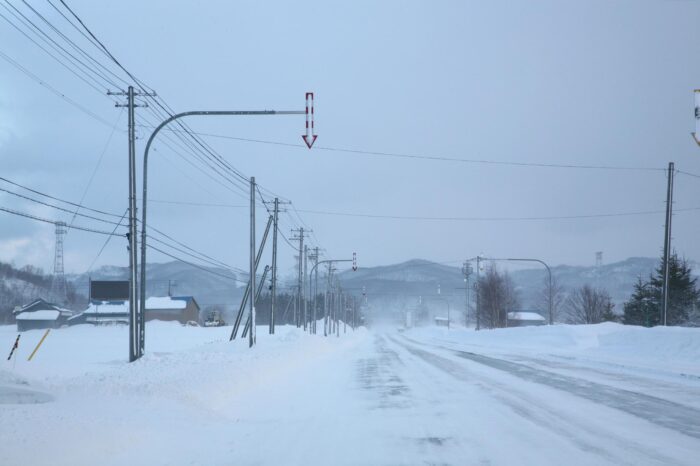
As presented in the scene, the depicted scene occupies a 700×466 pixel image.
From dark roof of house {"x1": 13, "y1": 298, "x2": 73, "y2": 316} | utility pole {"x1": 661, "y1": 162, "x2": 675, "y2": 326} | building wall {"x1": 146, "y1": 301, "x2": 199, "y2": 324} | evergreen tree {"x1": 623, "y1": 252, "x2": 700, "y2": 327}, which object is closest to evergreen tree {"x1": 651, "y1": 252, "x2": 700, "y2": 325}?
evergreen tree {"x1": 623, "y1": 252, "x2": 700, "y2": 327}

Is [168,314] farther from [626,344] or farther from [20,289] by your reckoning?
[626,344]

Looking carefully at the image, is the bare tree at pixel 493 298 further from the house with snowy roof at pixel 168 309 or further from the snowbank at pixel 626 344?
the house with snowy roof at pixel 168 309

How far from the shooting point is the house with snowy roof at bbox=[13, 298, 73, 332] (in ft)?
289

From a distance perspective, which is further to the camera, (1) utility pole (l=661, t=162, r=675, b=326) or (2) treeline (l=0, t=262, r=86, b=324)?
(2) treeline (l=0, t=262, r=86, b=324)

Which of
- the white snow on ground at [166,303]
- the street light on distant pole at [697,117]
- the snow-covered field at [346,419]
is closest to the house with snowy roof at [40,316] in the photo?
the white snow on ground at [166,303]

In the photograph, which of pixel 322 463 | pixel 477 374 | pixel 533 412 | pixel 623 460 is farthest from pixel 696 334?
pixel 322 463

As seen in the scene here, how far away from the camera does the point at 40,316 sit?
92500 millimetres

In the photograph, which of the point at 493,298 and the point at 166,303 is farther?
the point at 166,303

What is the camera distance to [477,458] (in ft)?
24.3

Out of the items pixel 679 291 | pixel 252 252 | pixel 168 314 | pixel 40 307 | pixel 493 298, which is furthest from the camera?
pixel 168 314

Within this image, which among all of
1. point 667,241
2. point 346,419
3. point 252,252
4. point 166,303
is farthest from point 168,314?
point 346,419

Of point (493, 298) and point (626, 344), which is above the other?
point (626, 344)

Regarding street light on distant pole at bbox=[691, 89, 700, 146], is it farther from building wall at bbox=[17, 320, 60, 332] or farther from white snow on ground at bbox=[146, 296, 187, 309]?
white snow on ground at bbox=[146, 296, 187, 309]

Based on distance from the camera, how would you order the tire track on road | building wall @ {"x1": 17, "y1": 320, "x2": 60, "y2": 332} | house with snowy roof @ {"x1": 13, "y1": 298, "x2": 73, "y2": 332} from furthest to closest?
house with snowy roof @ {"x1": 13, "y1": 298, "x2": 73, "y2": 332}, building wall @ {"x1": 17, "y1": 320, "x2": 60, "y2": 332}, the tire track on road
